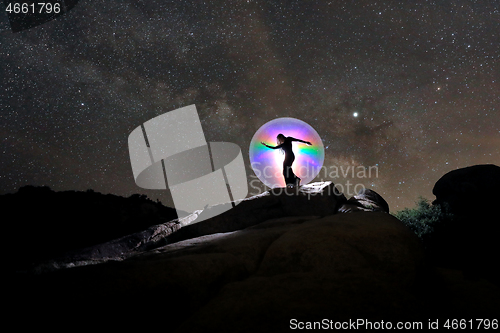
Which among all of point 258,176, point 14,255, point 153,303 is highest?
point 258,176

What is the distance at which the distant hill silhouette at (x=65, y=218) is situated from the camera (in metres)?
10.6

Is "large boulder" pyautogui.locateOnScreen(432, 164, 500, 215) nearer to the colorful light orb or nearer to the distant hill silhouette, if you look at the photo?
the colorful light orb

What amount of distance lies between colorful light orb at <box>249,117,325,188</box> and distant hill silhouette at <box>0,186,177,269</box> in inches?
278

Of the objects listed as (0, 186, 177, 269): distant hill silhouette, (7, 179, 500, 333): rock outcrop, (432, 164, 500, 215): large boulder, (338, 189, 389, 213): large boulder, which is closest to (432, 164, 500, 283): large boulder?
(432, 164, 500, 215): large boulder

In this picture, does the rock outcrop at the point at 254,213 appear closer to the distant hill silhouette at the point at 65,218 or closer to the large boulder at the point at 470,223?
the distant hill silhouette at the point at 65,218

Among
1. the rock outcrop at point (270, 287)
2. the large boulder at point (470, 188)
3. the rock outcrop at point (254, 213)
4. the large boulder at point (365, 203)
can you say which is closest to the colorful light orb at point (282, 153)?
the rock outcrop at point (254, 213)

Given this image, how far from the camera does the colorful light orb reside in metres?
12.0

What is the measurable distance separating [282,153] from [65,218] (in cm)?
1211

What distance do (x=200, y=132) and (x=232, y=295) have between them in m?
7.76

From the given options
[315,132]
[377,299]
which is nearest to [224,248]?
[377,299]

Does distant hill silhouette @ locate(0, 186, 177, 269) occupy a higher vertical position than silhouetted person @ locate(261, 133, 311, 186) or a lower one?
lower

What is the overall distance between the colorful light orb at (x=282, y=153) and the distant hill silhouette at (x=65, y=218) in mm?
7056

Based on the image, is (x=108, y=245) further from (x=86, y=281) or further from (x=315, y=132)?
(x=315, y=132)

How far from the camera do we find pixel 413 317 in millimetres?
2373
